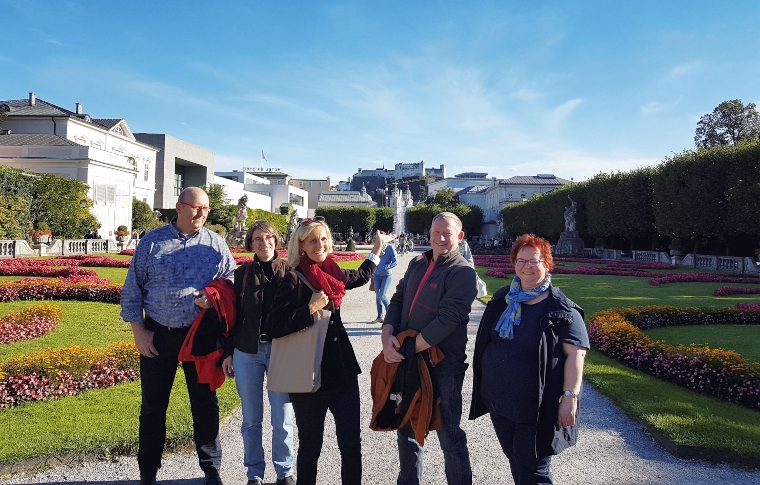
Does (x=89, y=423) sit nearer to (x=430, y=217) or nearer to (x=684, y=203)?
(x=684, y=203)

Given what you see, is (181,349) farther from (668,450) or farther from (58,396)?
(668,450)

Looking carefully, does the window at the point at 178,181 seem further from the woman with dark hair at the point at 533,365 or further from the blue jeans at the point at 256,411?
the woman with dark hair at the point at 533,365

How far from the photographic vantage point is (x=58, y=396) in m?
5.55

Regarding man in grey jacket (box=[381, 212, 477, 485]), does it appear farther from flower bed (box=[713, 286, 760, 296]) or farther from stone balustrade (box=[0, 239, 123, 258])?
stone balustrade (box=[0, 239, 123, 258])

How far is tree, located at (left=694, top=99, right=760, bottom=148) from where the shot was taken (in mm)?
45719

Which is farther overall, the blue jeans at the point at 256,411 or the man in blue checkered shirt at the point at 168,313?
the blue jeans at the point at 256,411

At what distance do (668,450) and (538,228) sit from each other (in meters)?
51.7

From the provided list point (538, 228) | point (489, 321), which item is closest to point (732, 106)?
point (538, 228)

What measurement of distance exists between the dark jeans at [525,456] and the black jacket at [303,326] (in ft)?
3.26

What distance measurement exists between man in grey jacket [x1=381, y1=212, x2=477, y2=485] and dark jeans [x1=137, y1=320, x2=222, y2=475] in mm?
1359

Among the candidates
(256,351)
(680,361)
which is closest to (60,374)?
(256,351)

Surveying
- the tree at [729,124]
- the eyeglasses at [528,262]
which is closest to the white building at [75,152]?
the eyeglasses at [528,262]

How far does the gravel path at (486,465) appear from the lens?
401cm

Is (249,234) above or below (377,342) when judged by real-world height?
above
